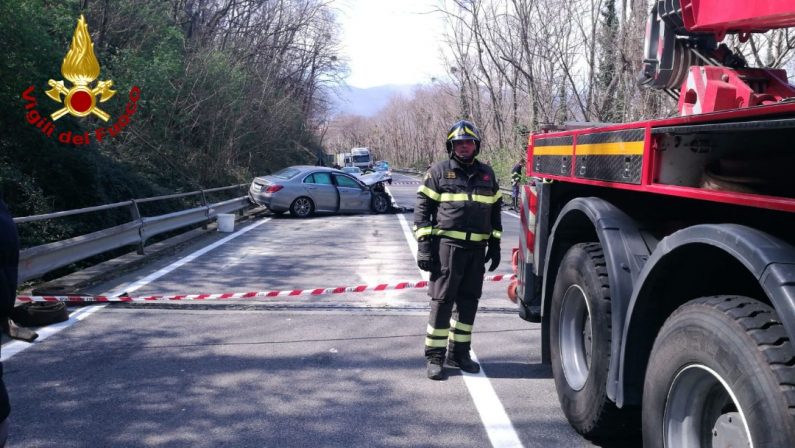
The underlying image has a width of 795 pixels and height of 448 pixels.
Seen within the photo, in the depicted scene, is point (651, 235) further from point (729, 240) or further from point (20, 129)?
point (20, 129)

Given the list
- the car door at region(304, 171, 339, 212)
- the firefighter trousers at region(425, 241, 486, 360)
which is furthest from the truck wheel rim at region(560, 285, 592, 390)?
the car door at region(304, 171, 339, 212)

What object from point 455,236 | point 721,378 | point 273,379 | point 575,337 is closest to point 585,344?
point 575,337

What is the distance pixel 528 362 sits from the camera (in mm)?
5660

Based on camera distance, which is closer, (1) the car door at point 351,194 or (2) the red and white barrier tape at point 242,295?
(2) the red and white barrier tape at point 242,295

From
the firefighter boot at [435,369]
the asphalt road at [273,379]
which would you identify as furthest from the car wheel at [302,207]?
the firefighter boot at [435,369]

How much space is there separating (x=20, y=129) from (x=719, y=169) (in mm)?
11889

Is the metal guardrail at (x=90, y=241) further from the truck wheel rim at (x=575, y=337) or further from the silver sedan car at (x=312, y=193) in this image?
the truck wheel rim at (x=575, y=337)

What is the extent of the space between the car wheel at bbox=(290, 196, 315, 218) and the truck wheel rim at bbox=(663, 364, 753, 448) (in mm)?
17196

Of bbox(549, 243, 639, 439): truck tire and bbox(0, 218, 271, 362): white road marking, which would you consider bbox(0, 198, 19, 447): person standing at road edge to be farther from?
bbox(0, 218, 271, 362): white road marking

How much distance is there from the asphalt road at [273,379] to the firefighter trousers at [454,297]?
26 cm

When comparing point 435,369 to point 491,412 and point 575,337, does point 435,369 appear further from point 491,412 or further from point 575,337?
point 575,337

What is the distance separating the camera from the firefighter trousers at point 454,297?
5266 mm

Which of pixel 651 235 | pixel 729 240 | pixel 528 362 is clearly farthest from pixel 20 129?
pixel 729 240

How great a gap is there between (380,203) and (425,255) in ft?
53.3
